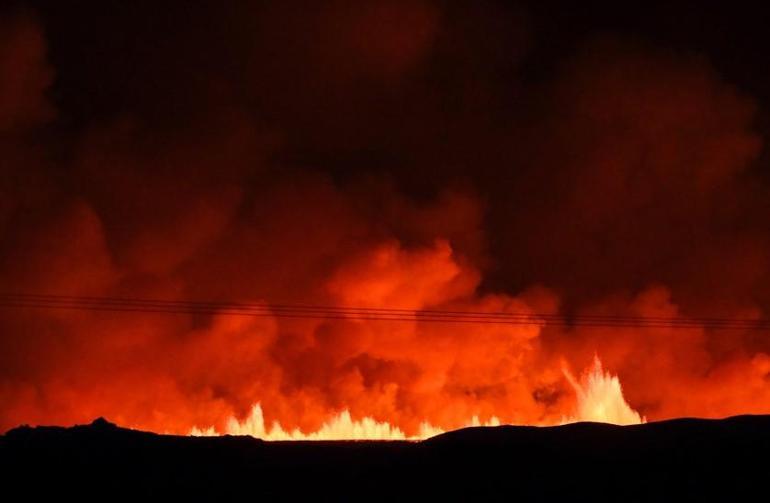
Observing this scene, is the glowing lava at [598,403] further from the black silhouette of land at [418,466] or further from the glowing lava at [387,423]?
the black silhouette of land at [418,466]

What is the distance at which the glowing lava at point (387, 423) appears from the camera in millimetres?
69438

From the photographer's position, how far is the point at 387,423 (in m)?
76.6

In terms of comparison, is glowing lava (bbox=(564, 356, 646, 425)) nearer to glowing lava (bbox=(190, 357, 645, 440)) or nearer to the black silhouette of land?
glowing lava (bbox=(190, 357, 645, 440))

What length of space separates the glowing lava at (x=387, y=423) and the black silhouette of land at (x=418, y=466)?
39.8 meters

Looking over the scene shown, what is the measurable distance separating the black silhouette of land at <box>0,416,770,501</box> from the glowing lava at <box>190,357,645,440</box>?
39817 millimetres

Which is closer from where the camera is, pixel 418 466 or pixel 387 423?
pixel 418 466

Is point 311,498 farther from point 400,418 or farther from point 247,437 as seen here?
point 400,418

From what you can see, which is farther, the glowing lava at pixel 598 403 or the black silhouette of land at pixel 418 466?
the glowing lava at pixel 598 403

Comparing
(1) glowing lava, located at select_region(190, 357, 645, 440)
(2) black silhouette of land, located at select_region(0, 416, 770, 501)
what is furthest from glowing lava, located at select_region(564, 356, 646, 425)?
(2) black silhouette of land, located at select_region(0, 416, 770, 501)

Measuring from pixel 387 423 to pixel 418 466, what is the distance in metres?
51.8

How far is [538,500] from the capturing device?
76.1 feet

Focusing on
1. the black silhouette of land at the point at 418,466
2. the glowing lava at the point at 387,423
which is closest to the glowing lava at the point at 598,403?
the glowing lava at the point at 387,423

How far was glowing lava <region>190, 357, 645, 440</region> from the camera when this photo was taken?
228ft

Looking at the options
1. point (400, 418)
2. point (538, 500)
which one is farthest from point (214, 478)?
point (400, 418)
